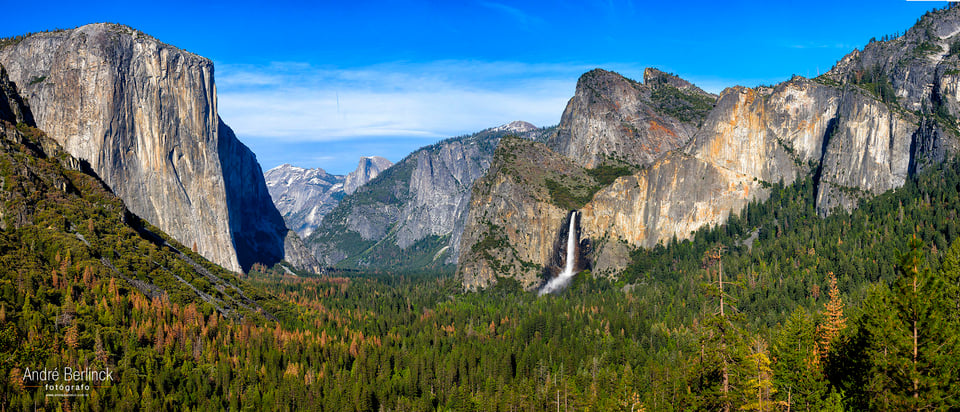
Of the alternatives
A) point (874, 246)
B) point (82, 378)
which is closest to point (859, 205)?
point (874, 246)

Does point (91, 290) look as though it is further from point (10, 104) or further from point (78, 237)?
point (10, 104)

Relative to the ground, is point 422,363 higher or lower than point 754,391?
lower

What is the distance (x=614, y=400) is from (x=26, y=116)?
160m

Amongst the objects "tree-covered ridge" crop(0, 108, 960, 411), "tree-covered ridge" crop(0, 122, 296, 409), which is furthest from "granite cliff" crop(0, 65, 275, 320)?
"tree-covered ridge" crop(0, 108, 960, 411)

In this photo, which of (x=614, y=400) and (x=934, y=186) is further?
(x=934, y=186)

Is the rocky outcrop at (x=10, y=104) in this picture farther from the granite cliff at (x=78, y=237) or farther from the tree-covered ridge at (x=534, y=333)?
the tree-covered ridge at (x=534, y=333)

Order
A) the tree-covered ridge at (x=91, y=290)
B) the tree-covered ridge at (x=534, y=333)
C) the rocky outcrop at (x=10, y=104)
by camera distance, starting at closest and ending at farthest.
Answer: the tree-covered ridge at (x=534, y=333) → the tree-covered ridge at (x=91, y=290) → the rocky outcrop at (x=10, y=104)

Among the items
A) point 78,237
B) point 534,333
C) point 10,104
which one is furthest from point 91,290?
point 534,333

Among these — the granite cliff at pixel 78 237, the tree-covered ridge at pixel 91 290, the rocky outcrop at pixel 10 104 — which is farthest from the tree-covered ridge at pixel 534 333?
the rocky outcrop at pixel 10 104

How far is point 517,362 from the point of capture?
12656cm

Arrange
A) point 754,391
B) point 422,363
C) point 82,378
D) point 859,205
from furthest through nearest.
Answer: point 859,205, point 422,363, point 82,378, point 754,391

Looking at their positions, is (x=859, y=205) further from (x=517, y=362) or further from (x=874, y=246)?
(x=517, y=362)

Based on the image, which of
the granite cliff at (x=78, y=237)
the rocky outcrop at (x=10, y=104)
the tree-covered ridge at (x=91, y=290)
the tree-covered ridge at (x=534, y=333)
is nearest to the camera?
the tree-covered ridge at (x=534, y=333)

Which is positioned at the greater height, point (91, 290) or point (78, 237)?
point (78, 237)
